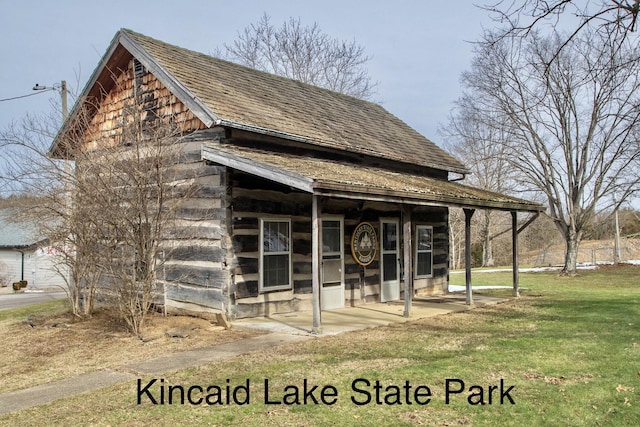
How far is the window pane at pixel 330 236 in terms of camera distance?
11.4m

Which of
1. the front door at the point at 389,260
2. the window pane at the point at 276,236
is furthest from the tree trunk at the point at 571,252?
the window pane at the point at 276,236

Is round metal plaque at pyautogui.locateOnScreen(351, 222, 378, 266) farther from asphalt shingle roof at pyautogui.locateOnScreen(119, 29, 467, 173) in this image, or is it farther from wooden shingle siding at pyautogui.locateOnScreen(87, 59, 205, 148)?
wooden shingle siding at pyautogui.locateOnScreen(87, 59, 205, 148)

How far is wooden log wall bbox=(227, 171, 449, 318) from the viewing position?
9844mm

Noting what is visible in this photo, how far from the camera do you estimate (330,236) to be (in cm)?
1156

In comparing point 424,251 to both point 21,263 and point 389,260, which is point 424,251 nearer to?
point 389,260

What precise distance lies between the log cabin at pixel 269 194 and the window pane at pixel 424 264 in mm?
52

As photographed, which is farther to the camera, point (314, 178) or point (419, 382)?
point (314, 178)

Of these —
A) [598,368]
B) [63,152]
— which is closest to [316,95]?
[63,152]

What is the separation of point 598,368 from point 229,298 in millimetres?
6003

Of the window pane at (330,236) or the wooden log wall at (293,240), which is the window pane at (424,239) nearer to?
the wooden log wall at (293,240)

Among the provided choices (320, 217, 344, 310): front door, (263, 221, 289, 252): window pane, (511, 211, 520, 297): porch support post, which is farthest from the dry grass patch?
(511, 211, 520, 297): porch support post

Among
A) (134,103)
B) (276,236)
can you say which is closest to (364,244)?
(276,236)

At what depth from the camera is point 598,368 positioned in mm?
6305

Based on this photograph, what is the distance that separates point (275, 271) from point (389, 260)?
3.79 metres
